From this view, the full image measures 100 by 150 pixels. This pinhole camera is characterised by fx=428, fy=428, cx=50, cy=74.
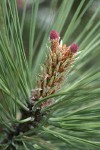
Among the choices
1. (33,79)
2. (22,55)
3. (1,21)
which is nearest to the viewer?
(1,21)

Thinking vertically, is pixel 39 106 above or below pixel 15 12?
below

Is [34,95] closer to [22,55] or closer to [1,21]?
[22,55]

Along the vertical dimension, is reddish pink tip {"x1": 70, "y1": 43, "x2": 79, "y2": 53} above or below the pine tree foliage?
above

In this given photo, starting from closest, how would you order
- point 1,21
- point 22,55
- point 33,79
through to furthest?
point 1,21 → point 22,55 → point 33,79

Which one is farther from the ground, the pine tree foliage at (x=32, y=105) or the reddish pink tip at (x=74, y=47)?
the reddish pink tip at (x=74, y=47)

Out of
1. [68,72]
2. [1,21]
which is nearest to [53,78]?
[68,72]

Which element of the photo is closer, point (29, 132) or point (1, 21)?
point (1, 21)
